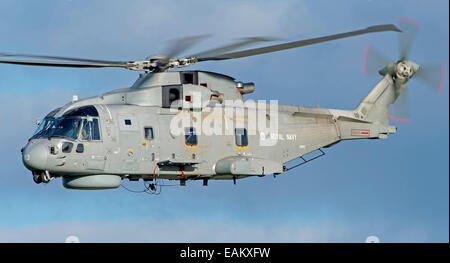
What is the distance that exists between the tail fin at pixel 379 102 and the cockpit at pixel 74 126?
9.25 m

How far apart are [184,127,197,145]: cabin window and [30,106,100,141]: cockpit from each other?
2.64 meters

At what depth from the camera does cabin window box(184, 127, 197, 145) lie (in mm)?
24844

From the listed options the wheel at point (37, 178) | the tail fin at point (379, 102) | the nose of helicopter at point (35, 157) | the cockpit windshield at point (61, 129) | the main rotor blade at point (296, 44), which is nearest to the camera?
the nose of helicopter at point (35, 157)

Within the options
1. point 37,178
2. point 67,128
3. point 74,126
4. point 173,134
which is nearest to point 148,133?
point 173,134

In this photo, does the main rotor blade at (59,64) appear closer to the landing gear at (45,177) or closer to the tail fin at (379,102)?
the landing gear at (45,177)

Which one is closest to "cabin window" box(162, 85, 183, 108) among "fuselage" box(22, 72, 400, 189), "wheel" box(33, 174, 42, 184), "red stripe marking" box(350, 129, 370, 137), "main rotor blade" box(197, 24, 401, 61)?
"fuselage" box(22, 72, 400, 189)

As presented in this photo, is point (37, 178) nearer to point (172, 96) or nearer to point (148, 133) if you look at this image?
point (148, 133)

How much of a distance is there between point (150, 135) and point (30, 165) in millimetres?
3419

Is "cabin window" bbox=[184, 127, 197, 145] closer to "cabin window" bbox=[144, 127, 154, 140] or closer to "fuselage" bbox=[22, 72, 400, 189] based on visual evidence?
"fuselage" bbox=[22, 72, 400, 189]

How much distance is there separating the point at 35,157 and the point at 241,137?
6286 mm

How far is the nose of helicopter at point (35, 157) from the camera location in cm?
2262

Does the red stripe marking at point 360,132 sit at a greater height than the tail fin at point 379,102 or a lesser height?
lesser

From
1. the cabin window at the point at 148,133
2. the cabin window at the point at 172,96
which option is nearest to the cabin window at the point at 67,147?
the cabin window at the point at 148,133
